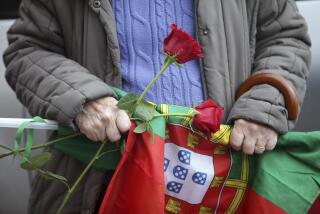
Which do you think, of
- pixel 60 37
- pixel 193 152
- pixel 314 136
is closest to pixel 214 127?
pixel 193 152

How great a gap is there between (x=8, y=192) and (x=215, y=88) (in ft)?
→ 3.18

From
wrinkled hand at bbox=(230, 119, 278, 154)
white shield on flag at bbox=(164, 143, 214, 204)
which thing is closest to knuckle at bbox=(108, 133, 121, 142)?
white shield on flag at bbox=(164, 143, 214, 204)

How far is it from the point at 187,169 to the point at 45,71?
39cm

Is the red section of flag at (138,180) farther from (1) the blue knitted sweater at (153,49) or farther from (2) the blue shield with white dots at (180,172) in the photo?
(1) the blue knitted sweater at (153,49)

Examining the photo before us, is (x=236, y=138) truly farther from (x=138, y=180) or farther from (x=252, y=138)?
(x=138, y=180)

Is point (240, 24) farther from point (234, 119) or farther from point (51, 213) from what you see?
point (51, 213)

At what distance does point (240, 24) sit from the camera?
123 centimetres

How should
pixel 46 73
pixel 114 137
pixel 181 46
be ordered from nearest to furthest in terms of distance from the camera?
pixel 181 46 < pixel 114 137 < pixel 46 73

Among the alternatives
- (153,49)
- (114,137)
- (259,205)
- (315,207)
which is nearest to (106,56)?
(153,49)

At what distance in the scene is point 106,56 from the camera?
1.19 m

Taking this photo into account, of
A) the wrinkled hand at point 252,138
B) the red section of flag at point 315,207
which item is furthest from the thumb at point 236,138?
the red section of flag at point 315,207

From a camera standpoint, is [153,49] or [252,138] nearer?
[252,138]

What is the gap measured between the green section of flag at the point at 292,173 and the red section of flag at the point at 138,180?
0.23 m

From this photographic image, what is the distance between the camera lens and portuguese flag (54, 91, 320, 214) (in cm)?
104
